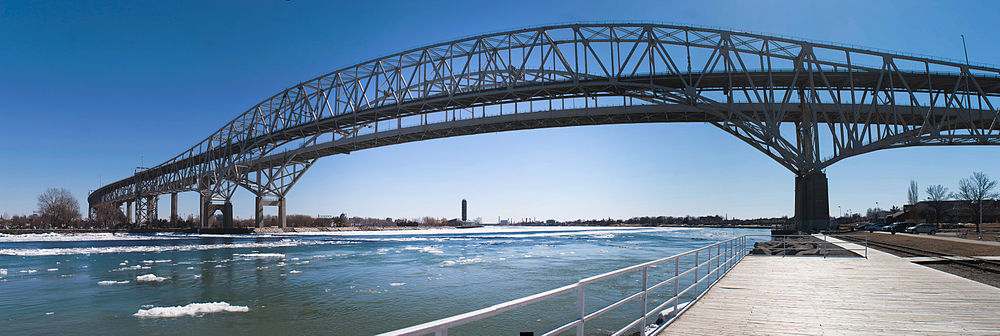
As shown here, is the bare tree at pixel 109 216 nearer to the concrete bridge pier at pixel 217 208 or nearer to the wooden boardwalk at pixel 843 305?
the concrete bridge pier at pixel 217 208

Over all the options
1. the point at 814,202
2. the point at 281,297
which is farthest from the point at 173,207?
the point at 814,202

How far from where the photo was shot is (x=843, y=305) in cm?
862

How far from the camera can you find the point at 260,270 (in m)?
21.6

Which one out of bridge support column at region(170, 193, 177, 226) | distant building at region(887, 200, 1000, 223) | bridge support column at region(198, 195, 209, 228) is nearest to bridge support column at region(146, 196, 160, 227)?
bridge support column at region(170, 193, 177, 226)

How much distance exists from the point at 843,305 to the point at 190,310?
44.0 feet

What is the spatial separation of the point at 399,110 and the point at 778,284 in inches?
1712

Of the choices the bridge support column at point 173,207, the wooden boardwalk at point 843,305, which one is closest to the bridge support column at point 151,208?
the bridge support column at point 173,207

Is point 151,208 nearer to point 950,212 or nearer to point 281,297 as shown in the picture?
point 281,297

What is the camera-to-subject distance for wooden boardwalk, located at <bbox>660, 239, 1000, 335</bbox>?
22.3 ft

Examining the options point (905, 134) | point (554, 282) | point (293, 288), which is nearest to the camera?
point (293, 288)

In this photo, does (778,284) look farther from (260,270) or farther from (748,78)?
(748,78)

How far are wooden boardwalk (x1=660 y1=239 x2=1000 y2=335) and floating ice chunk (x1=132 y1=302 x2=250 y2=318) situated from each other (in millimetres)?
10572

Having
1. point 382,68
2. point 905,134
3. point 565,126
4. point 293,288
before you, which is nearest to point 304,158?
point 382,68

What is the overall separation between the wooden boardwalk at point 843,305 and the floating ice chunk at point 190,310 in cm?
1057
